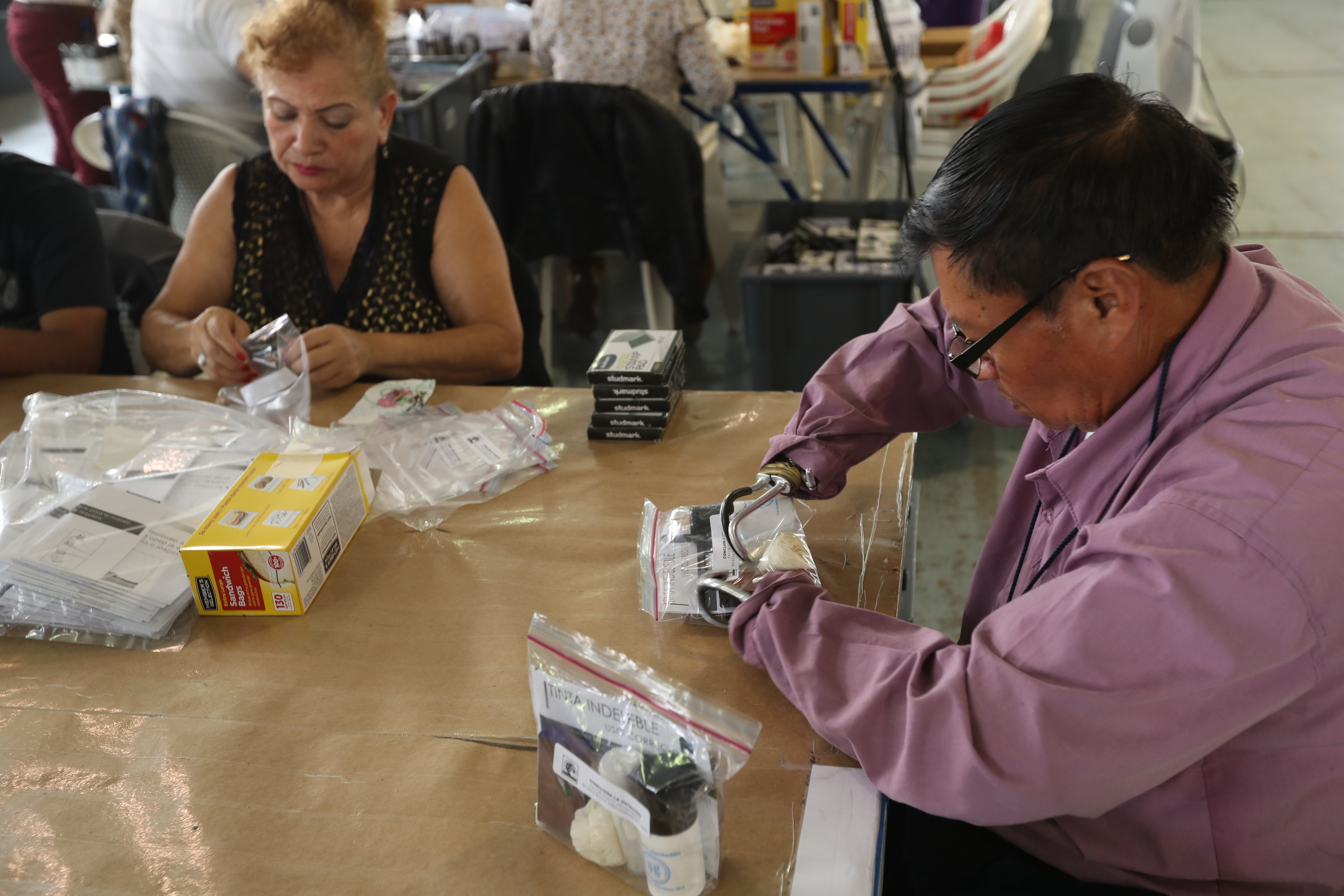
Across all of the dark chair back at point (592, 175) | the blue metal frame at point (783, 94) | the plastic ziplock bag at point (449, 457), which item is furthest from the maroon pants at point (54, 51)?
the plastic ziplock bag at point (449, 457)

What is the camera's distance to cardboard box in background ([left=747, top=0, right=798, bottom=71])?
3371 mm

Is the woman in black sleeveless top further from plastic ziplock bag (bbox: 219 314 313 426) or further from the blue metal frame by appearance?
the blue metal frame

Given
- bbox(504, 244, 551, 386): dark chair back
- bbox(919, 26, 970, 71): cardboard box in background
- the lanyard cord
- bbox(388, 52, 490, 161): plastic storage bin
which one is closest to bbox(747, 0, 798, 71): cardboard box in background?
bbox(919, 26, 970, 71): cardboard box in background

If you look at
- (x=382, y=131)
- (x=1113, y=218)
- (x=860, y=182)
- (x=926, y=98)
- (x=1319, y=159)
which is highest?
(x=1113, y=218)

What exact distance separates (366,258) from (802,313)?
1.33m

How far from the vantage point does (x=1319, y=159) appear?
5.09m

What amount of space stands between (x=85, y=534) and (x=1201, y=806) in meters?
1.20

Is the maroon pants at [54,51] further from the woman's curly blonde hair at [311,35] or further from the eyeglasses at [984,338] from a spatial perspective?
the eyeglasses at [984,338]

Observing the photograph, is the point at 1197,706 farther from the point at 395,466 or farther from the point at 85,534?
the point at 85,534

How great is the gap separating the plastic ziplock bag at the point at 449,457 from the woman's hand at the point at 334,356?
0.15 meters

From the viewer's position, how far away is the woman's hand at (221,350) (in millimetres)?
1618

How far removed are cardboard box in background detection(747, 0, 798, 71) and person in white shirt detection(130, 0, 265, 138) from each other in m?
1.61

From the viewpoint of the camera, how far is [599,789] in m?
0.76

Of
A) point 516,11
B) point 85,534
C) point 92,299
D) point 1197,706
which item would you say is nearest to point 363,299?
point 92,299
